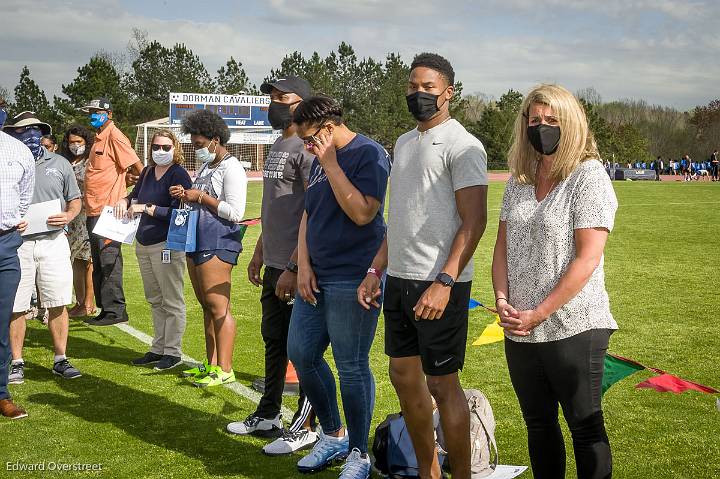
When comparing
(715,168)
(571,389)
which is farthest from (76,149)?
(715,168)

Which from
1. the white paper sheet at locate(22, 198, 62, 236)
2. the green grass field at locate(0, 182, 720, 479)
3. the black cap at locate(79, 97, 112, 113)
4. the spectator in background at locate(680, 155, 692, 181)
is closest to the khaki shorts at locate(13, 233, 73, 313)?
the white paper sheet at locate(22, 198, 62, 236)

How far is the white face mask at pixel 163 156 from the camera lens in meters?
6.48

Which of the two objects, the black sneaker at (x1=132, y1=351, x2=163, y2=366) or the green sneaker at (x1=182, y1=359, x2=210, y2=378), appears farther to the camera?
the black sneaker at (x1=132, y1=351, x2=163, y2=366)

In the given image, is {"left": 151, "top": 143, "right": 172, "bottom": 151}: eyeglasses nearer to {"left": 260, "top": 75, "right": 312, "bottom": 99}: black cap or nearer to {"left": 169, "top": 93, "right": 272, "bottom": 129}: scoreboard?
{"left": 260, "top": 75, "right": 312, "bottom": 99}: black cap

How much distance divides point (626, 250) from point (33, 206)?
36.4ft

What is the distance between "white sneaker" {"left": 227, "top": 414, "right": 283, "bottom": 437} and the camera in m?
4.93

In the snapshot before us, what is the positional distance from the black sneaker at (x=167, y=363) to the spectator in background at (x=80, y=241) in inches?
105

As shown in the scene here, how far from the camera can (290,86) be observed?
4926 mm

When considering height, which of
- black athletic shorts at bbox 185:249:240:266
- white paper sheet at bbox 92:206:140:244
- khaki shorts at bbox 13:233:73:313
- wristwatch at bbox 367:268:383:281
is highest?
wristwatch at bbox 367:268:383:281

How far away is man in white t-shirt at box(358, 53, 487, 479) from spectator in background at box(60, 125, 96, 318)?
6.06m

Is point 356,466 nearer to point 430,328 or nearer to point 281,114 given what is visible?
point 430,328

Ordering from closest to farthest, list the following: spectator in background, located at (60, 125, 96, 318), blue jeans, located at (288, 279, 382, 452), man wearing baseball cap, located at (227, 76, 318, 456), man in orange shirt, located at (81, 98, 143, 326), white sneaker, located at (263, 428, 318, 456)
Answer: blue jeans, located at (288, 279, 382, 452) → white sneaker, located at (263, 428, 318, 456) → man wearing baseball cap, located at (227, 76, 318, 456) → man in orange shirt, located at (81, 98, 143, 326) → spectator in background, located at (60, 125, 96, 318)

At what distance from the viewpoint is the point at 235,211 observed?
5617 millimetres

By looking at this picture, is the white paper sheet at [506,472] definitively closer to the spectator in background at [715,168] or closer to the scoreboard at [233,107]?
the spectator in background at [715,168]
